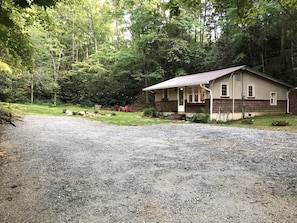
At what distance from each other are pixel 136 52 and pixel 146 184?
2427 centimetres

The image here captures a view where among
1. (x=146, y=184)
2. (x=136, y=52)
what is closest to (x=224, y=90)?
(x=136, y=52)

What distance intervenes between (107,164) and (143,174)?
3.09 feet

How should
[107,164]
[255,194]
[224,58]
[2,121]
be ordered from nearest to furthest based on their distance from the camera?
[255,194]
[107,164]
[2,121]
[224,58]

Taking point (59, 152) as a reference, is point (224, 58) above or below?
above

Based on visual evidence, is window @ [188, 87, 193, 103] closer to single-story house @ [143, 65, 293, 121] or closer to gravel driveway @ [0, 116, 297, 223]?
single-story house @ [143, 65, 293, 121]


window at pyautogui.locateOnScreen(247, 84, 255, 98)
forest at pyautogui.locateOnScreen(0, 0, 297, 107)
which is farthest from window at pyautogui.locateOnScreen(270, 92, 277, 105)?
forest at pyautogui.locateOnScreen(0, 0, 297, 107)

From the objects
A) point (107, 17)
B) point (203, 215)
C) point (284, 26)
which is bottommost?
point (203, 215)

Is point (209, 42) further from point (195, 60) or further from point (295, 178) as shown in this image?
point (295, 178)

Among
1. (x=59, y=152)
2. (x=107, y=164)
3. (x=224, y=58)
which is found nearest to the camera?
(x=107, y=164)

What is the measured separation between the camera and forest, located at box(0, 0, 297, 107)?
20.7 metres

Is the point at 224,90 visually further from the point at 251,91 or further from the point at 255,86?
the point at 255,86

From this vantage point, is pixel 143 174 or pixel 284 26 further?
pixel 284 26

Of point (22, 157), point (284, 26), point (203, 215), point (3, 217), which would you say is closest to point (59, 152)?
point (22, 157)

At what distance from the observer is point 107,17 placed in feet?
108
